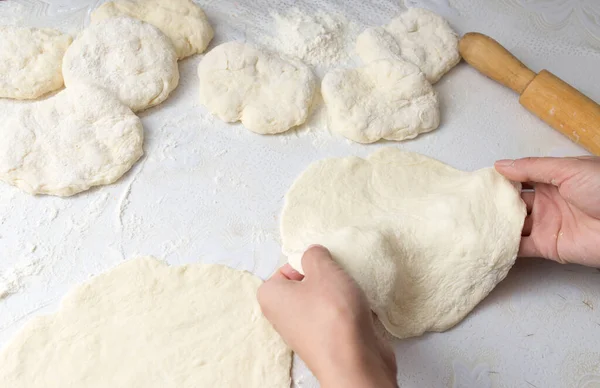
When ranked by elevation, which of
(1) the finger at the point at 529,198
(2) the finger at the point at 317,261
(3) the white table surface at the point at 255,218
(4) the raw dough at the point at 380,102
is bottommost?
(3) the white table surface at the point at 255,218

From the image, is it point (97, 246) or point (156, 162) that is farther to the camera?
point (156, 162)

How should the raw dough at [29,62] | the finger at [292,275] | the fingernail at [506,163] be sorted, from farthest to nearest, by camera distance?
the raw dough at [29,62]
the fingernail at [506,163]
the finger at [292,275]

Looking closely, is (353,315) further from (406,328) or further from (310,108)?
(310,108)

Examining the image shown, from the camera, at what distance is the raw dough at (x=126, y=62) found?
5.73 feet

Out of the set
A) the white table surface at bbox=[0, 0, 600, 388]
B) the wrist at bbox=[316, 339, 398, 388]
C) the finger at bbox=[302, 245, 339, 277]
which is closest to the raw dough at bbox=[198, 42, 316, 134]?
the white table surface at bbox=[0, 0, 600, 388]

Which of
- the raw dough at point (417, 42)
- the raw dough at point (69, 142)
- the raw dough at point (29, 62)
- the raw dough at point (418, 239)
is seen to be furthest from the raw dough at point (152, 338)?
the raw dough at point (417, 42)

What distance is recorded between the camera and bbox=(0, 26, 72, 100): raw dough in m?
1.73

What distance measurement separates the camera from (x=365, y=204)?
1591 mm

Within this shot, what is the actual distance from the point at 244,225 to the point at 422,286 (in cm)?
54

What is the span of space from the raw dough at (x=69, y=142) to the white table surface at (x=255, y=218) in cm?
5

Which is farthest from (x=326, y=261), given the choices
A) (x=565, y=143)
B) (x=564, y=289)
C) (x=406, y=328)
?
(x=565, y=143)

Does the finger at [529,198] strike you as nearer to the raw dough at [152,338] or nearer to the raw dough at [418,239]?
the raw dough at [418,239]

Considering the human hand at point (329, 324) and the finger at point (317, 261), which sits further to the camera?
the finger at point (317, 261)

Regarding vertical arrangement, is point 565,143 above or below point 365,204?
above
